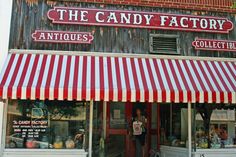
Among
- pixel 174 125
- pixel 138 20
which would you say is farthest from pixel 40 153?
pixel 138 20

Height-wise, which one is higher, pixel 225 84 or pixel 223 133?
pixel 225 84

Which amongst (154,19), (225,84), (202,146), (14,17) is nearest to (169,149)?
(202,146)

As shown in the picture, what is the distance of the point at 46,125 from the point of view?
356 inches

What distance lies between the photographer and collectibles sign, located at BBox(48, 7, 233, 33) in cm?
966

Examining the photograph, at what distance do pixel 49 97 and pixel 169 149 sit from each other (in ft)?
13.0

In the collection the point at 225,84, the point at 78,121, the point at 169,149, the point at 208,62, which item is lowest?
the point at 169,149

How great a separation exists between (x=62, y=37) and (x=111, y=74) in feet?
5.64

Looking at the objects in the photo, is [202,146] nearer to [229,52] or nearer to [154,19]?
[229,52]

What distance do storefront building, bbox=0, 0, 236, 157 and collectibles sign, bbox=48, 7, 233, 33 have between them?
0.08 ft

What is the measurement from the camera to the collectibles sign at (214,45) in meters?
10.1

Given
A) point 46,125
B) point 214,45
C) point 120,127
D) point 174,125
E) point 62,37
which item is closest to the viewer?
point 46,125

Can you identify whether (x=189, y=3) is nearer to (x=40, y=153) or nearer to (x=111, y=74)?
(x=111, y=74)

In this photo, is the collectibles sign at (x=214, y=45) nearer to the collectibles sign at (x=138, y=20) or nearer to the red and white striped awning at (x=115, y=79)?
the collectibles sign at (x=138, y=20)

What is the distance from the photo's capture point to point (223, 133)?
9797 millimetres
